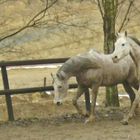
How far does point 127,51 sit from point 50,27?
409 cm

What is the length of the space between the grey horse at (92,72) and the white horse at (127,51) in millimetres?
211

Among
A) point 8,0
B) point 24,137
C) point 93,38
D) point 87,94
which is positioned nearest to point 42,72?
point 93,38

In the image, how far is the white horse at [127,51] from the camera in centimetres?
864

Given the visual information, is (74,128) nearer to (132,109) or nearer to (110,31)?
(132,109)

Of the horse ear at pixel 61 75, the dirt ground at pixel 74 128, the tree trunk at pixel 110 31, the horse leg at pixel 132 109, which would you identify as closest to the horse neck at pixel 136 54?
the horse leg at pixel 132 109

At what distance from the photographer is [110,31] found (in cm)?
1221

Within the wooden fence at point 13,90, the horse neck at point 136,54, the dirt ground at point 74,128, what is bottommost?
the dirt ground at point 74,128

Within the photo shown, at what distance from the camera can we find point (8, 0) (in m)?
12.4

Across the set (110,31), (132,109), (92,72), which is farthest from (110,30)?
(132,109)

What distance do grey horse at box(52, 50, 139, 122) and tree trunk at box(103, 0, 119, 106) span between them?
2.77 metres

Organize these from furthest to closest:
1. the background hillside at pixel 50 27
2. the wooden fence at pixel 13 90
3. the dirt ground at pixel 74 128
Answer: the background hillside at pixel 50 27, the wooden fence at pixel 13 90, the dirt ground at pixel 74 128

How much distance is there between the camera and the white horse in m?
8.64

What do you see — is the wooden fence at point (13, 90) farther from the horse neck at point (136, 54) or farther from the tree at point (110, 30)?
the tree at point (110, 30)

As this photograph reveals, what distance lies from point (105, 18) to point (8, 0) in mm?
2523
